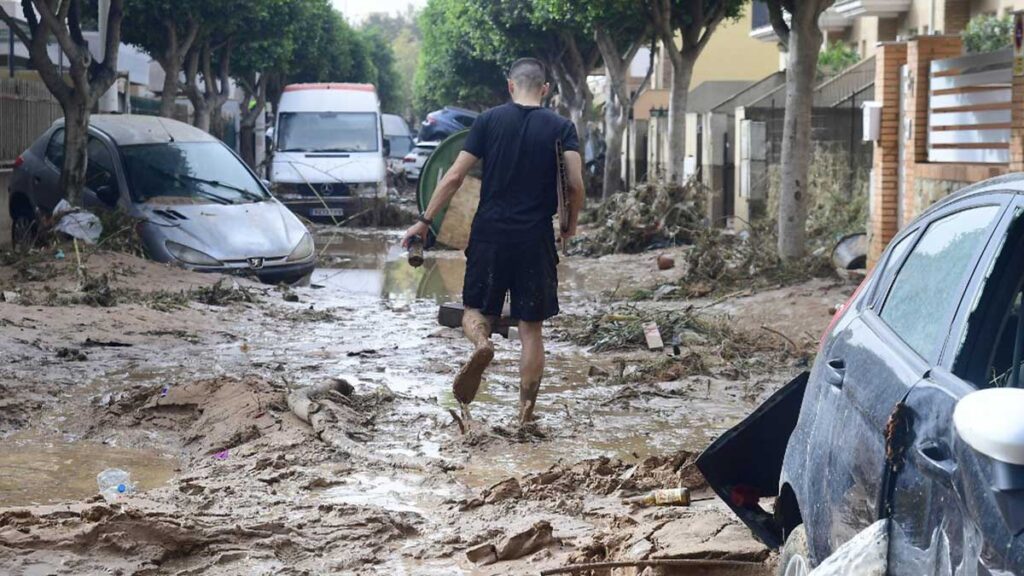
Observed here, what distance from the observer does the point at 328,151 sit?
87.7 ft

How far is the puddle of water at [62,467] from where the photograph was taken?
6391 mm

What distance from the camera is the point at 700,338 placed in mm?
11492

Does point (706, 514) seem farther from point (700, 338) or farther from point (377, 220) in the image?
point (377, 220)

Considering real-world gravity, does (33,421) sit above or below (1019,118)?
below

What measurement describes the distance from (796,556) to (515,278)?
3918mm

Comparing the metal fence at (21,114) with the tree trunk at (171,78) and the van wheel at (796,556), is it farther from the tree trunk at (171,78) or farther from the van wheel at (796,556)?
the van wheel at (796,556)

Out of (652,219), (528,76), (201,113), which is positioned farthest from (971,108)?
(201,113)

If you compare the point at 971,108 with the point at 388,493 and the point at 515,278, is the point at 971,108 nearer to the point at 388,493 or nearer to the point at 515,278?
the point at 515,278

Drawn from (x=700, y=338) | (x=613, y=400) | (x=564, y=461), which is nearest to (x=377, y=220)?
(x=700, y=338)

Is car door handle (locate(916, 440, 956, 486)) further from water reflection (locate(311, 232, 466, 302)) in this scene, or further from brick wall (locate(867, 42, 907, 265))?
water reflection (locate(311, 232, 466, 302))

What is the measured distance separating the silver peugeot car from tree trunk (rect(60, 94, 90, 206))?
20 cm

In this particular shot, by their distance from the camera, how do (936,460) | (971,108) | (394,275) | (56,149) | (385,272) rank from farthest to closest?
(385,272) → (394,275) → (56,149) → (971,108) → (936,460)

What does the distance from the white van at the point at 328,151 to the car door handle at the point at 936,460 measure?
21.7 metres

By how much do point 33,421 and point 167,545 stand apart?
2.98m
